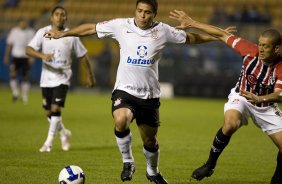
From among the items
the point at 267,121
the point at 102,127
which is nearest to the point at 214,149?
the point at 267,121

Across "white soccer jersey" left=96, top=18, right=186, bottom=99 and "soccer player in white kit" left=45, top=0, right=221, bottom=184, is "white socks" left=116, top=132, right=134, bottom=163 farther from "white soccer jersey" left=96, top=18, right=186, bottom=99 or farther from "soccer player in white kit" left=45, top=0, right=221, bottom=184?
"white soccer jersey" left=96, top=18, right=186, bottom=99

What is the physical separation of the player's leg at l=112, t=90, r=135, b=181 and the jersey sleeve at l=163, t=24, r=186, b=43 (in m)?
0.90

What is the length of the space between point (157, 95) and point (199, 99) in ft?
58.8

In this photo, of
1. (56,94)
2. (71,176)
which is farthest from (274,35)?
(56,94)

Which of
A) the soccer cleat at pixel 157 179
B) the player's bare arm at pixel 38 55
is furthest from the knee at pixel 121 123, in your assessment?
the player's bare arm at pixel 38 55

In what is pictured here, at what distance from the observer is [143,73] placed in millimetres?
8273

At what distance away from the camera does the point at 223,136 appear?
331 inches

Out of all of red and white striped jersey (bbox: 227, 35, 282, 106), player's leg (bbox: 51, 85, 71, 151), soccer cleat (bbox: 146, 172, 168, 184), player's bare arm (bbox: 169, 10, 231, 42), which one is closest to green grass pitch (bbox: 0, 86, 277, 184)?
player's leg (bbox: 51, 85, 71, 151)

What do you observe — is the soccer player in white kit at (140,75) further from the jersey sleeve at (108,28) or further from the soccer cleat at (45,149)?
the soccer cleat at (45,149)

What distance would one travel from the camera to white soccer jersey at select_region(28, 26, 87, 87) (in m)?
11.9

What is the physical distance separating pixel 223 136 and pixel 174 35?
137 cm

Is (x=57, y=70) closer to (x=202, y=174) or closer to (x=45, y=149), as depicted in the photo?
(x=45, y=149)

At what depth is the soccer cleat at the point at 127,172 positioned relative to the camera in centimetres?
809

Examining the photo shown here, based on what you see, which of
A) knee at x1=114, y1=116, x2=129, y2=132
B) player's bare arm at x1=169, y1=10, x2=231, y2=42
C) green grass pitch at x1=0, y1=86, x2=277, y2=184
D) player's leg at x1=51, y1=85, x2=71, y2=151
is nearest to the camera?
knee at x1=114, y1=116, x2=129, y2=132
